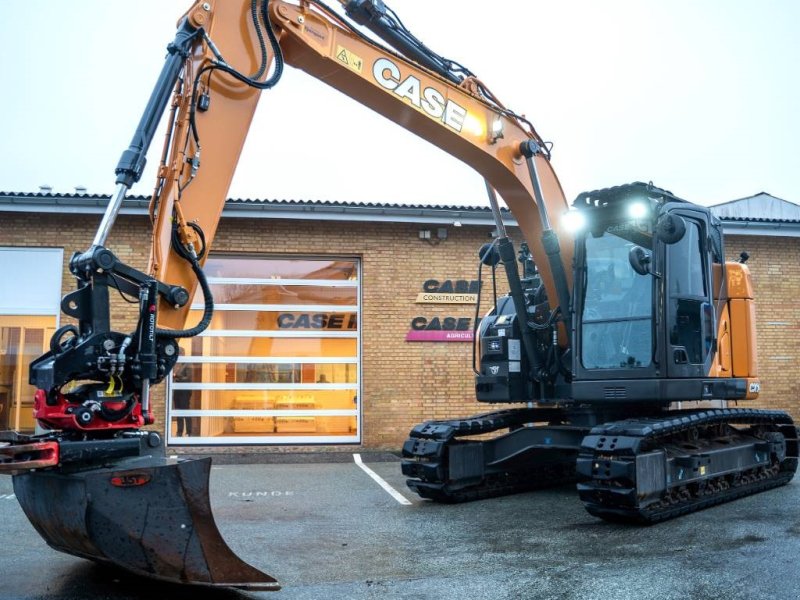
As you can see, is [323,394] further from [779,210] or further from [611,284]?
[779,210]

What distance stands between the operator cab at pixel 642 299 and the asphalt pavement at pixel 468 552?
1249 millimetres

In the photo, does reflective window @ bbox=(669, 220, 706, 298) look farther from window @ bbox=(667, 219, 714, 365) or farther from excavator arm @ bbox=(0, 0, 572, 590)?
excavator arm @ bbox=(0, 0, 572, 590)

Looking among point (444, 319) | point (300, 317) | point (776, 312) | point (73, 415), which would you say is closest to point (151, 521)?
point (73, 415)

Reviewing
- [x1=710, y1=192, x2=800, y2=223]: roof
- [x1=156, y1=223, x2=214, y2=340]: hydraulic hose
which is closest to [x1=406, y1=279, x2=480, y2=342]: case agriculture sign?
[x1=156, y1=223, x2=214, y2=340]: hydraulic hose

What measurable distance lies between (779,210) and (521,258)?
21.1 m

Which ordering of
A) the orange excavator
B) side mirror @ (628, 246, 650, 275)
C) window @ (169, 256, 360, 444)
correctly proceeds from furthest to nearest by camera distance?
1. window @ (169, 256, 360, 444)
2. side mirror @ (628, 246, 650, 275)
3. the orange excavator

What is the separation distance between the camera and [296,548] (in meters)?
6.31

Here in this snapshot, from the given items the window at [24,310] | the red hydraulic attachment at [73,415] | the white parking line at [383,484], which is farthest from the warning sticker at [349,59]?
the window at [24,310]

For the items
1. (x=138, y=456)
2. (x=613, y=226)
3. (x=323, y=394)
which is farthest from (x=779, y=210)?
(x=138, y=456)

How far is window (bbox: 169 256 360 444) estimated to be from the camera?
1419 cm

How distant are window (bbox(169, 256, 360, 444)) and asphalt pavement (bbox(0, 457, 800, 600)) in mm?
5244

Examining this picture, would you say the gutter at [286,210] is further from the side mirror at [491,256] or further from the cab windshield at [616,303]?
the cab windshield at [616,303]

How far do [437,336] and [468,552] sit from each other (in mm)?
8431

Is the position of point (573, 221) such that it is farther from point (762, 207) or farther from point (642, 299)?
point (762, 207)
